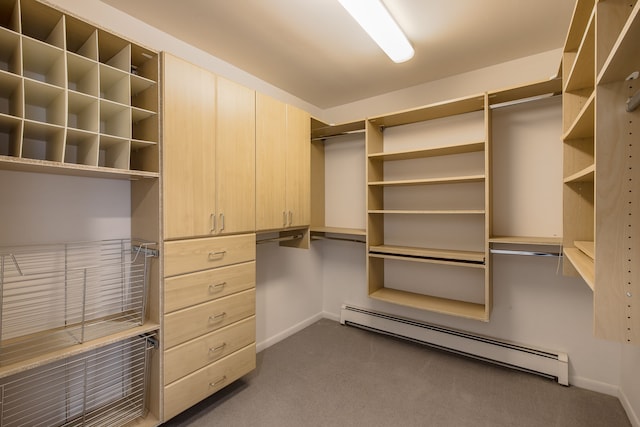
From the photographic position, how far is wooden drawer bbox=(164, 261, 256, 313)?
175cm

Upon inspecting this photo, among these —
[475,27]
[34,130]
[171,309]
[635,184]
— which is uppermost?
[475,27]

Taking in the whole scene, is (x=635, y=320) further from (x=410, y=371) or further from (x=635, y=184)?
(x=410, y=371)

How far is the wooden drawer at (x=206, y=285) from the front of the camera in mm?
1749

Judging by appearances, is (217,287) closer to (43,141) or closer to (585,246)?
(43,141)

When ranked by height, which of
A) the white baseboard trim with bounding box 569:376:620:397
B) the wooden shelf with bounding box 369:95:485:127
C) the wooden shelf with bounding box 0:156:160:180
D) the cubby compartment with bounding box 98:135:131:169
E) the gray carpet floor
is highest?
the wooden shelf with bounding box 369:95:485:127

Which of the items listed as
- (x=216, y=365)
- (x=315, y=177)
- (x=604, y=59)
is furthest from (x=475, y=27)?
(x=216, y=365)

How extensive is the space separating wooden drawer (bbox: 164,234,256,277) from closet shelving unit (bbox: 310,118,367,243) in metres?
1.14

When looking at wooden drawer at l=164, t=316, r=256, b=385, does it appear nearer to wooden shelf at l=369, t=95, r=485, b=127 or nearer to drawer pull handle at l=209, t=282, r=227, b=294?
drawer pull handle at l=209, t=282, r=227, b=294

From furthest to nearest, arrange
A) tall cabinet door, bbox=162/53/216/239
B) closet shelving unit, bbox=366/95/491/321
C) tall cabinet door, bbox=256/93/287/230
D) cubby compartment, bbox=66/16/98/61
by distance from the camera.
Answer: closet shelving unit, bbox=366/95/491/321 → tall cabinet door, bbox=256/93/287/230 → tall cabinet door, bbox=162/53/216/239 → cubby compartment, bbox=66/16/98/61

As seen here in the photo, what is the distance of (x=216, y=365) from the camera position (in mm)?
1991

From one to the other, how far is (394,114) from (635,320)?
2216 mm

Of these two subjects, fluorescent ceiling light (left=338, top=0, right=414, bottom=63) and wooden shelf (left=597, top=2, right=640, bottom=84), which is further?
fluorescent ceiling light (left=338, top=0, right=414, bottom=63)

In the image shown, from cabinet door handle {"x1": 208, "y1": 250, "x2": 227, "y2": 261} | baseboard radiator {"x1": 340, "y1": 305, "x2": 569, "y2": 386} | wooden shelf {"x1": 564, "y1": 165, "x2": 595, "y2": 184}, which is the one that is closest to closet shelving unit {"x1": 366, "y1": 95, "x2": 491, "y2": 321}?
baseboard radiator {"x1": 340, "y1": 305, "x2": 569, "y2": 386}

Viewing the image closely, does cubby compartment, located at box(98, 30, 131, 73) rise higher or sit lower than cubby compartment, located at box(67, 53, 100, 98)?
higher
